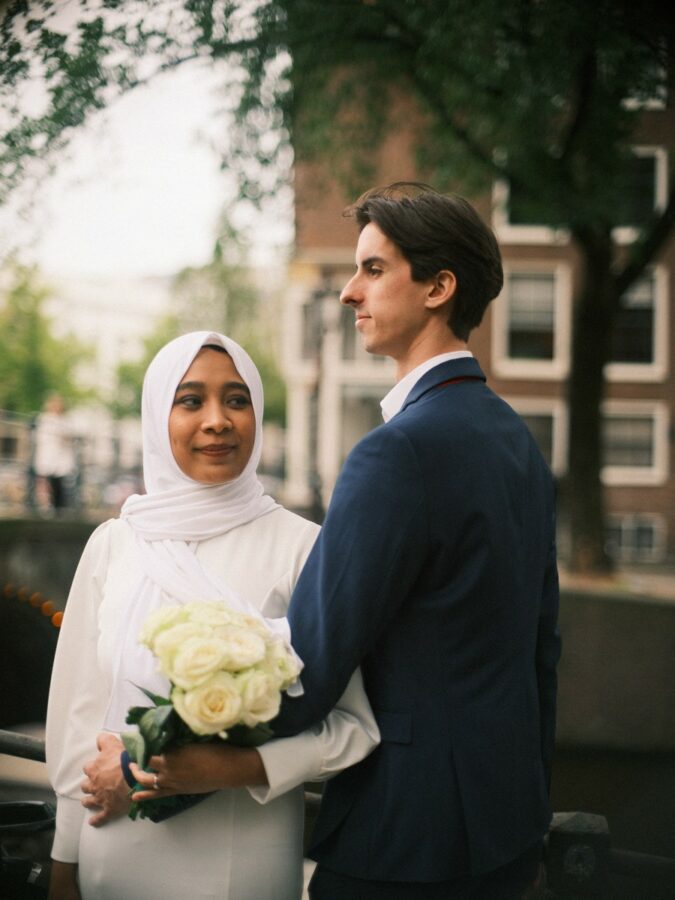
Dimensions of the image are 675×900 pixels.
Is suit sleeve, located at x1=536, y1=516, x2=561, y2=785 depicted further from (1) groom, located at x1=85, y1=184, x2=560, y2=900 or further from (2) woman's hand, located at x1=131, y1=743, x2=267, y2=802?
(2) woman's hand, located at x1=131, y1=743, x2=267, y2=802

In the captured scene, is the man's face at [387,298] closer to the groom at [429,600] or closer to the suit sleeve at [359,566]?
the groom at [429,600]

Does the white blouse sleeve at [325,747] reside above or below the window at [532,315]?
below

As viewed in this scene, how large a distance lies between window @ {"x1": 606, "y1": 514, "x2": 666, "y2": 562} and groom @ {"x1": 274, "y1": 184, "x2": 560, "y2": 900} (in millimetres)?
22851

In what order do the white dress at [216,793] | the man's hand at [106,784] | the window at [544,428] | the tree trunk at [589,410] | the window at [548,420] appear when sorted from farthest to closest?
the window at [544,428], the window at [548,420], the tree trunk at [589,410], the man's hand at [106,784], the white dress at [216,793]

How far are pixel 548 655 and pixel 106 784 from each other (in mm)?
967

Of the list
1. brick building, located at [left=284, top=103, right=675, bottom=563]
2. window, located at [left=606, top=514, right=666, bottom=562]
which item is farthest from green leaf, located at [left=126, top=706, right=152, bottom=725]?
window, located at [left=606, top=514, right=666, bottom=562]

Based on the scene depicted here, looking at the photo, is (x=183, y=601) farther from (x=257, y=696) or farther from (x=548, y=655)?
(x=548, y=655)

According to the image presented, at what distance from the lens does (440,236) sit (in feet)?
6.24

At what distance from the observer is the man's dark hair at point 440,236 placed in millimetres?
1905

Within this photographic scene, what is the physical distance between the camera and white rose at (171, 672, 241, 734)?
1613 millimetres

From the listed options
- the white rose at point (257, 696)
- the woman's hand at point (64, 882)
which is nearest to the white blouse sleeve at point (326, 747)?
the white rose at point (257, 696)

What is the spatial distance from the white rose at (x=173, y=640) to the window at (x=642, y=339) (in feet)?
77.2

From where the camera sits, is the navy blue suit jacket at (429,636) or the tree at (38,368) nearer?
the navy blue suit jacket at (429,636)

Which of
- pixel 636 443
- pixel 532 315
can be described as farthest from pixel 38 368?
pixel 636 443
